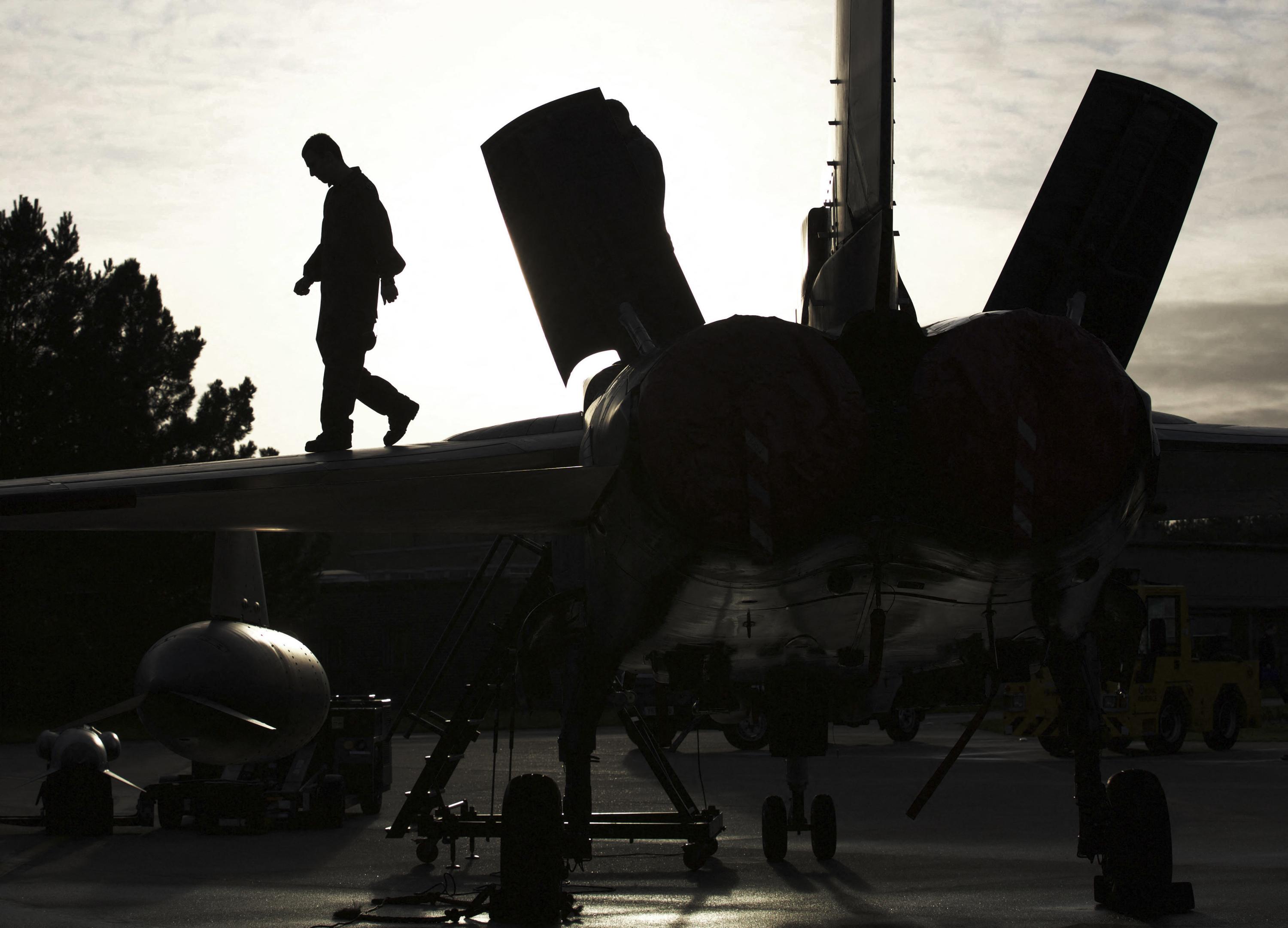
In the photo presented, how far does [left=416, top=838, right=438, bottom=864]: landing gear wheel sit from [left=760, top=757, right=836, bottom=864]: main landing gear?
2.42 metres

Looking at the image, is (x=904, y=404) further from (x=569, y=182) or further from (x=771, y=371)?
(x=569, y=182)

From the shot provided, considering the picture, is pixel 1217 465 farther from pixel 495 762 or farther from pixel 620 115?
pixel 495 762

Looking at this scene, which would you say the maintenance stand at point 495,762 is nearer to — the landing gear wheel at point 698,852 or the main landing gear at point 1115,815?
the landing gear wheel at point 698,852

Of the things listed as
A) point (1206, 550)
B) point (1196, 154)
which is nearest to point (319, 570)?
point (1206, 550)

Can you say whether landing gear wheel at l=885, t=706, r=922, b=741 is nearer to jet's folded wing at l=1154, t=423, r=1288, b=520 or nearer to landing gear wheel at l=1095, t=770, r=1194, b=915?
landing gear wheel at l=1095, t=770, r=1194, b=915

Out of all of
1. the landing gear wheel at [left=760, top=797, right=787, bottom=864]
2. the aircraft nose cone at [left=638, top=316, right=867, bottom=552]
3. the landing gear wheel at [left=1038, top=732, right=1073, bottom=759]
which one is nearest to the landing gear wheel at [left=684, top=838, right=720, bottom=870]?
the landing gear wheel at [left=760, top=797, right=787, bottom=864]

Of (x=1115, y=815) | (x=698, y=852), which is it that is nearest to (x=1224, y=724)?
(x=698, y=852)

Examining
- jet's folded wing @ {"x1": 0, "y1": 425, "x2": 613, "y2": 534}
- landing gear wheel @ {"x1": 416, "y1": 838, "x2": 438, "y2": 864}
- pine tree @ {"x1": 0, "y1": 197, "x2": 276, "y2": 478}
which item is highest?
pine tree @ {"x1": 0, "y1": 197, "x2": 276, "y2": 478}

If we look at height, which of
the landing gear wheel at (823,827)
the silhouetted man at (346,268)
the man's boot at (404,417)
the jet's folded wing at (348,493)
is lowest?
the landing gear wheel at (823,827)

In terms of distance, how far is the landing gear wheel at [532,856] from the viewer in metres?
7.07

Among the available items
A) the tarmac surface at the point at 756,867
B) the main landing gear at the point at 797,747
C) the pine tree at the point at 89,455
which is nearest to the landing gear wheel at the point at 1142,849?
the tarmac surface at the point at 756,867

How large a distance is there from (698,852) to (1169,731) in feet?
49.0

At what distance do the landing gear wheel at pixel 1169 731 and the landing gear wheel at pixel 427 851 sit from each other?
15109 millimetres

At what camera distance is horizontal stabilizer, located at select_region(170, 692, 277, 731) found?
31.7 ft
